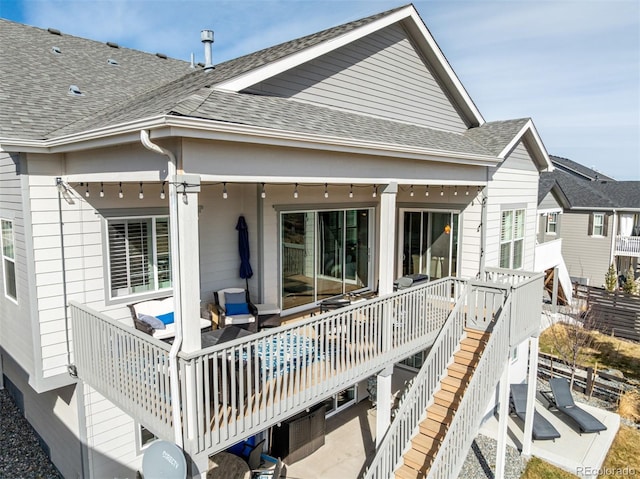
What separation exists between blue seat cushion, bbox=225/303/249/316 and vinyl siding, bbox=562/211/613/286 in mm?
24559

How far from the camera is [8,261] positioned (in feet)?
24.0

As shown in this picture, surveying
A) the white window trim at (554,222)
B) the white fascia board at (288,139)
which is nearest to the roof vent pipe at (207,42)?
the white fascia board at (288,139)

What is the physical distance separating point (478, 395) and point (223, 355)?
5.14 meters

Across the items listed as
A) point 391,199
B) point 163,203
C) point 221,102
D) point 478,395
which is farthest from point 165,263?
point 478,395

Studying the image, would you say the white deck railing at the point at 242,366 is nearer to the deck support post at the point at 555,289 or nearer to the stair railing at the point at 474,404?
the stair railing at the point at 474,404

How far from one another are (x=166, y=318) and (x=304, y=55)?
5306mm

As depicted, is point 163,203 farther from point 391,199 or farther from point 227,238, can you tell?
point 391,199

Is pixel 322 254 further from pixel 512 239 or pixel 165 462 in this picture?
pixel 165 462

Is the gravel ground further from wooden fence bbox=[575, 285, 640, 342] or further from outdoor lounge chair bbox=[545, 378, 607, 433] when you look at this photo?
wooden fence bbox=[575, 285, 640, 342]

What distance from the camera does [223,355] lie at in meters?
4.64

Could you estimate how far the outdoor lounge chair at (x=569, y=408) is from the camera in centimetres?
1038

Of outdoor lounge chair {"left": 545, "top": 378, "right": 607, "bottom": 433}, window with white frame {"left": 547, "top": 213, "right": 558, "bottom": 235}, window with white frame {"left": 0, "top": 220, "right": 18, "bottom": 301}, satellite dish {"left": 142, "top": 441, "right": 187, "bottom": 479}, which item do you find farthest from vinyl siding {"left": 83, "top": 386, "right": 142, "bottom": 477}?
window with white frame {"left": 547, "top": 213, "right": 558, "bottom": 235}

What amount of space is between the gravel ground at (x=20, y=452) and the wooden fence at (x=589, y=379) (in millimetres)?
13988

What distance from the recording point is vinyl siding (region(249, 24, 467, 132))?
26.3ft
